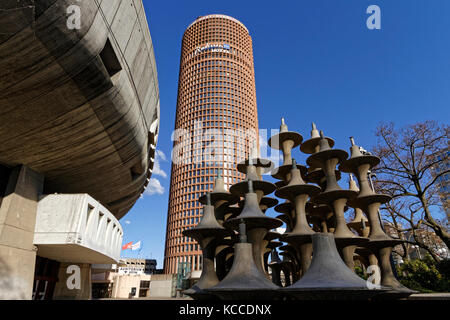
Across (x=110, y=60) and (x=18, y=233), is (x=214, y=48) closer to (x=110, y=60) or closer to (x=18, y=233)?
(x=110, y=60)

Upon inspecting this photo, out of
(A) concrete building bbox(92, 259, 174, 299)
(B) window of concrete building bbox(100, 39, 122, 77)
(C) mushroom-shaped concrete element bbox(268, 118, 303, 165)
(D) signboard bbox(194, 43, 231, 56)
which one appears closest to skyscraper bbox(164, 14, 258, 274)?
(D) signboard bbox(194, 43, 231, 56)

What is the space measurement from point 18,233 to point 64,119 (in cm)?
614

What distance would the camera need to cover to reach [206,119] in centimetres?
7781

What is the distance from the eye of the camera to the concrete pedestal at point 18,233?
11617 mm

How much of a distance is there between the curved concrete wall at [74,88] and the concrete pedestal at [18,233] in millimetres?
1008

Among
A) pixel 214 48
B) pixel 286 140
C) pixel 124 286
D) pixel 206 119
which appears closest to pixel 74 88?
pixel 286 140

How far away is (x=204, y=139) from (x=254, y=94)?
26.2 metres

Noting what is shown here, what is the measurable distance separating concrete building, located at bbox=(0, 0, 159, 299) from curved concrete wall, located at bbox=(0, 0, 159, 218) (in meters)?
0.03

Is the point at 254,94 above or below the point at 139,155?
above

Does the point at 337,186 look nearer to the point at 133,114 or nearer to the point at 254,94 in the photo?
the point at 133,114

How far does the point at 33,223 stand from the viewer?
13.6 meters

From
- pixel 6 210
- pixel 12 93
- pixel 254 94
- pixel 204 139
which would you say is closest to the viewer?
pixel 12 93
